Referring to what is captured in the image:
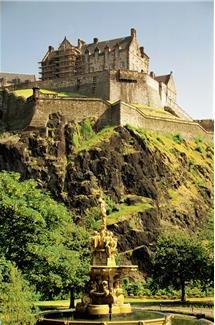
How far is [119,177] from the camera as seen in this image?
217 feet

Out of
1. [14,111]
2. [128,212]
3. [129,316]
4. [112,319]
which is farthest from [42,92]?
[112,319]

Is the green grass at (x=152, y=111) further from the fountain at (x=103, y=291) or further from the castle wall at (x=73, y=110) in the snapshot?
the fountain at (x=103, y=291)

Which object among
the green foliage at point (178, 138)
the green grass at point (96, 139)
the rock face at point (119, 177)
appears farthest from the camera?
the green foliage at point (178, 138)

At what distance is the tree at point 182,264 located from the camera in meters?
44.7

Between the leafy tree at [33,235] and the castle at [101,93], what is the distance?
1475 inches

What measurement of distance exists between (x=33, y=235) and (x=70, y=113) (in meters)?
42.7

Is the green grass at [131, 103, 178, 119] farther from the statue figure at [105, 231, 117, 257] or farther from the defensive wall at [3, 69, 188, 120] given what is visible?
the statue figure at [105, 231, 117, 257]

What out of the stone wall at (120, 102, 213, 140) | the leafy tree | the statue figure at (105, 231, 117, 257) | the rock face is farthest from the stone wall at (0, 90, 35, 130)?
the statue figure at (105, 231, 117, 257)

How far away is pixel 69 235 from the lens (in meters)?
42.4

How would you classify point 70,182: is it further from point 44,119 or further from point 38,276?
point 38,276

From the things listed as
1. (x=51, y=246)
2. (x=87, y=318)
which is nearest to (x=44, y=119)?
(x=51, y=246)

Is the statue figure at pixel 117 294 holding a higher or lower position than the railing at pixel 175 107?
lower

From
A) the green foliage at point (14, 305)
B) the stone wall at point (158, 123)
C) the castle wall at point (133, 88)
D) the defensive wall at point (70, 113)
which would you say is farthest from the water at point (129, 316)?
the castle wall at point (133, 88)

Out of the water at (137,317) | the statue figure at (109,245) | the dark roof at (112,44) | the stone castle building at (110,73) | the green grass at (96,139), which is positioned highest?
the dark roof at (112,44)
